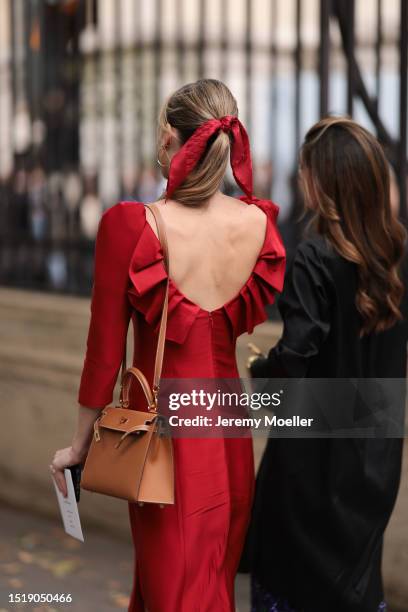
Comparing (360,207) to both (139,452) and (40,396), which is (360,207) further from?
(40,396)

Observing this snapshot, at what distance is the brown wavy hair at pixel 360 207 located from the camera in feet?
10.8

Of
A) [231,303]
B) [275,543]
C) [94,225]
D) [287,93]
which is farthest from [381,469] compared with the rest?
[94,225]

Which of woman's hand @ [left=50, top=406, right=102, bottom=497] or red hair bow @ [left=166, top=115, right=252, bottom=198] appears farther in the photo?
woman's hand @ [left=50, top=406, right=102, bottom=497]

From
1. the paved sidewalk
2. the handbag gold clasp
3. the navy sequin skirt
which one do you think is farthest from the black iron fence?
the handbag gold clasp

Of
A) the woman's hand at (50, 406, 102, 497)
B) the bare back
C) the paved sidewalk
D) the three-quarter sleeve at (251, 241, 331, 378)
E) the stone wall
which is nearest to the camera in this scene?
the bare back

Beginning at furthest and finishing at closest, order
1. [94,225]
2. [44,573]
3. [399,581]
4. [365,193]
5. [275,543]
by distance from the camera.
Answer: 1. [94,225]
2. [44,573]
3. [399,581]
4. [275,543]
5. [365,193]

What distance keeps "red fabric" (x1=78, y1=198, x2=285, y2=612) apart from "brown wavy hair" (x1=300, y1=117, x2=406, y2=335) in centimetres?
38

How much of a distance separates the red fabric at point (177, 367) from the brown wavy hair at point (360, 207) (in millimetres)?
378

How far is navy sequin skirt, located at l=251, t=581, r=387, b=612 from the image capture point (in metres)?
3.58

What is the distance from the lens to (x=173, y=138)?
2889 millimetres

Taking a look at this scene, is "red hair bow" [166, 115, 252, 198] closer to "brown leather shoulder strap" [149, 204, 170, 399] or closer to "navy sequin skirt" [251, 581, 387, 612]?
"brown leather shoulder strap" [149, 204, 170, 399]

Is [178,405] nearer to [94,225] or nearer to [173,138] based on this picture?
[173,138]

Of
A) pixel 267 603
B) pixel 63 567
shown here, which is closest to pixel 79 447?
pixel 267 603

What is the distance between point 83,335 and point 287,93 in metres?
1.82
